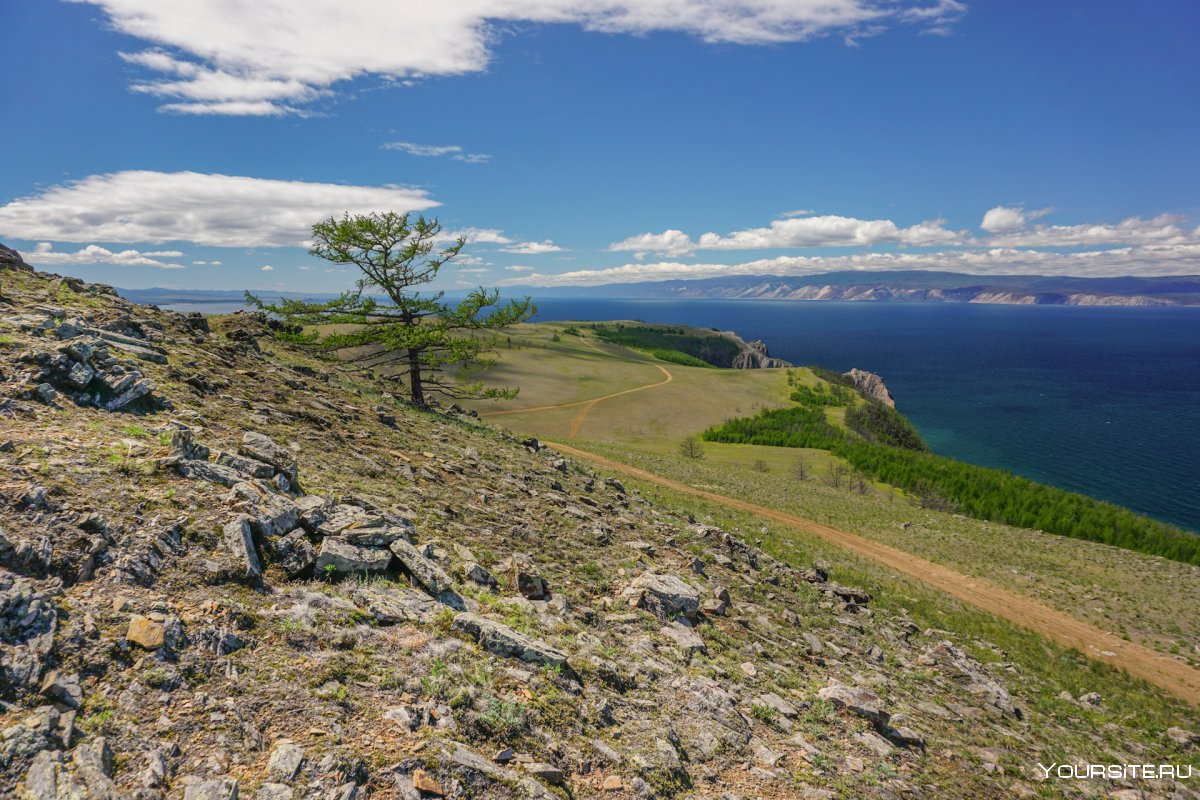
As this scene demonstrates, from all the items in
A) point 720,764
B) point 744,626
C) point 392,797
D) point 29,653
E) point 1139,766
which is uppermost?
point 29,653

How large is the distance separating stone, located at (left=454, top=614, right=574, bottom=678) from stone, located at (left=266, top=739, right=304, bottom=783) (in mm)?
3602

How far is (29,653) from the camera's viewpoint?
588 centimetres

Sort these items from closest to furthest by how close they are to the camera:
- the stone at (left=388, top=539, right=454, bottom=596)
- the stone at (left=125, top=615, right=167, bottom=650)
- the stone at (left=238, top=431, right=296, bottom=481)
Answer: the stone at (left=125, top=615, right=167, bottom=650) < the stone at (left=388, top=539, right=454, bottom=596) < the stone at (left=238, top=431, right=296, bottom=481)

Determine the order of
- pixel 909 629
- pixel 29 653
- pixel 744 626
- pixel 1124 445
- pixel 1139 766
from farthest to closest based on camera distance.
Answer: pixel 1124 445
pixel 909 629
pixel 744 626
pixel 1139 766
pixel 29 653

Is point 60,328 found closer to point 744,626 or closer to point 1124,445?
point 744,626

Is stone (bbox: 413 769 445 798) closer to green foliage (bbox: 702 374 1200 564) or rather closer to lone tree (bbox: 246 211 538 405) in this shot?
lone tree (bbox: 246 211 538 405)

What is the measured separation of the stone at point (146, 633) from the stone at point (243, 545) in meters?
1.82

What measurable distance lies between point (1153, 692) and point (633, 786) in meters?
24.7

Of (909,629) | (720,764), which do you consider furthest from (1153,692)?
(720,764)

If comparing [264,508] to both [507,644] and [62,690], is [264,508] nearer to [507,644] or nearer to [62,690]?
[62,690]

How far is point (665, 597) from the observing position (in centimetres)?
1431

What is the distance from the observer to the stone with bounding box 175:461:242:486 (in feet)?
34.1

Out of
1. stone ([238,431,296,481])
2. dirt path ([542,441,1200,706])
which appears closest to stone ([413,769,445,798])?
stone ([238,431,296,481])

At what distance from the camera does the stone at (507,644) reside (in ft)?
31.3
